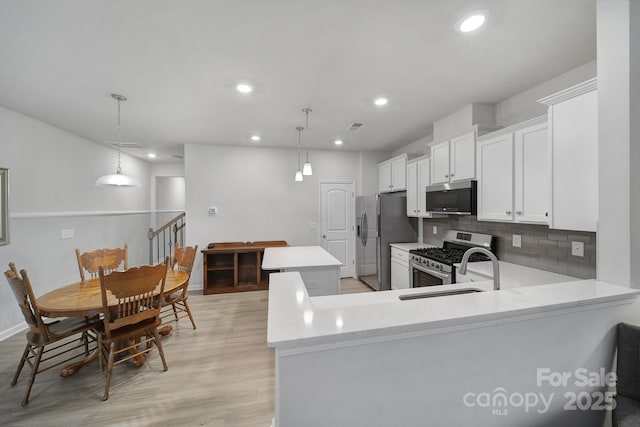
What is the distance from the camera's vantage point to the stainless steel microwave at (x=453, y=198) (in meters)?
2.72

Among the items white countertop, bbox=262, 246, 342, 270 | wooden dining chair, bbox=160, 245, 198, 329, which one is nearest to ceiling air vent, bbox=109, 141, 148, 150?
wooden dining chair, bbox=160, 245, 198, 329

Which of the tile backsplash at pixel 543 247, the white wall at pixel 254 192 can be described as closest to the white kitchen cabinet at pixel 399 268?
the tile backsplash at pixel 543 247

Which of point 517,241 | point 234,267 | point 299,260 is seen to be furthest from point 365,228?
point 234,267

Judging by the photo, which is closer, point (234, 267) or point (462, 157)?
point (462, 157)

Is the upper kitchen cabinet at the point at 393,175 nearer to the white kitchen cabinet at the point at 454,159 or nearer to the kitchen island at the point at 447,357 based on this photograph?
the white kitchen cabinet at the point at 454,159

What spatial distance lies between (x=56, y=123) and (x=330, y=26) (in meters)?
4.02

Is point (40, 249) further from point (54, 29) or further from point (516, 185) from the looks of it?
point (516, 185)

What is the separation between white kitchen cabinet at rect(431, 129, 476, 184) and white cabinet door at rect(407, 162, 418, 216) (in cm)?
43

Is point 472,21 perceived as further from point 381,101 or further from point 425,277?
point 425,277

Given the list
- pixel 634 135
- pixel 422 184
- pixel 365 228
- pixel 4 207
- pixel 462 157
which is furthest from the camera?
pixel 365 228

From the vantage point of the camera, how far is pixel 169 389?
2.00m

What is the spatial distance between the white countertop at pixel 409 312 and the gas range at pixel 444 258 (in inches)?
50.1

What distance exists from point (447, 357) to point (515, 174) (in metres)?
2.02

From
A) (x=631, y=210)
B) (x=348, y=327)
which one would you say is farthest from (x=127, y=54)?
(x=631, y=210)
